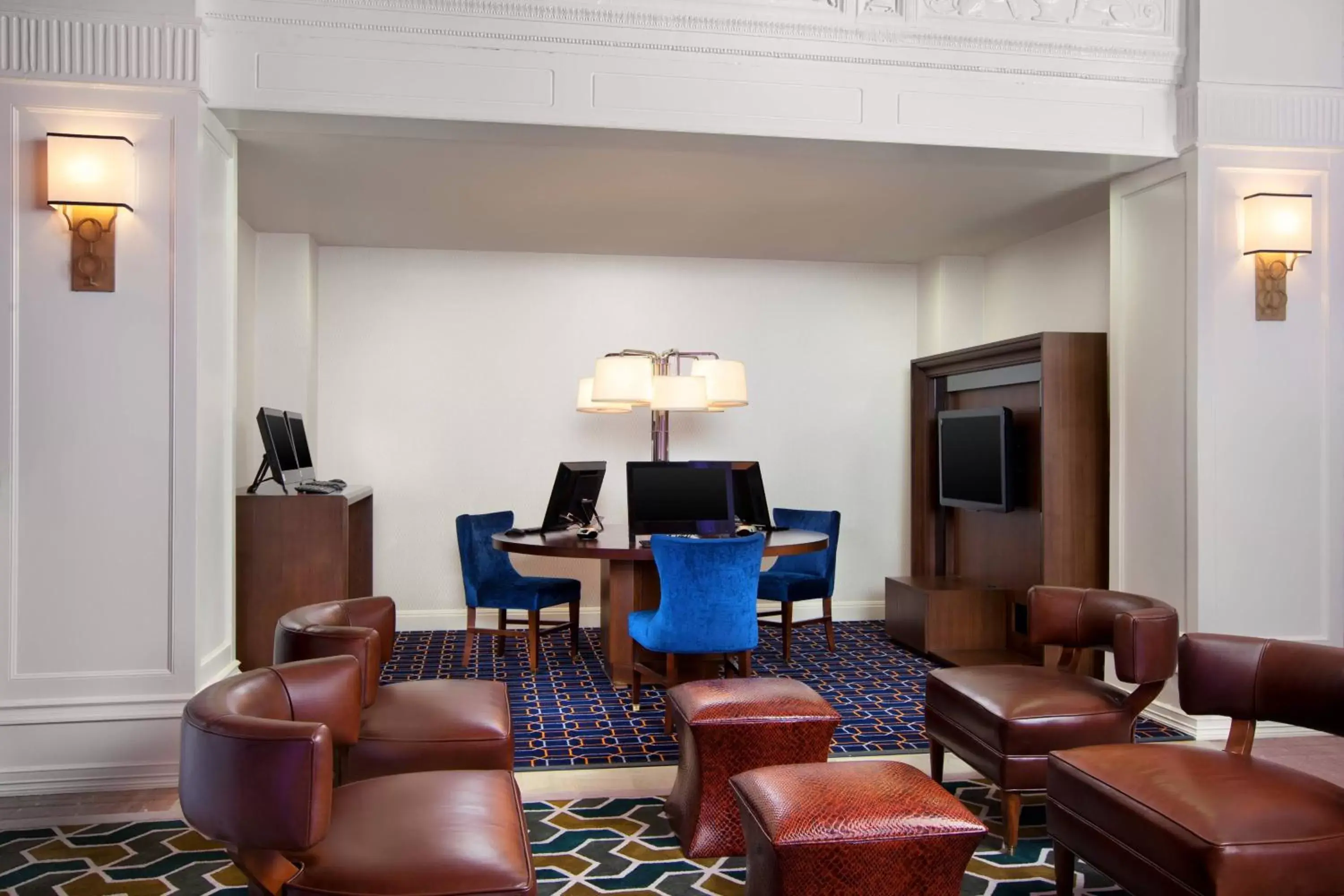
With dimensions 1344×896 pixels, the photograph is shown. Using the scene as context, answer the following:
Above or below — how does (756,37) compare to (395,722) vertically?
above

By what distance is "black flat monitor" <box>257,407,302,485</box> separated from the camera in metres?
4.72

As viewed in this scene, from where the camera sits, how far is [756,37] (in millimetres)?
4078

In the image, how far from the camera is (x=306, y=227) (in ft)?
19.5

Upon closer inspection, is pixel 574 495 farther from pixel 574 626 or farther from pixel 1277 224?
pixel 1277 224

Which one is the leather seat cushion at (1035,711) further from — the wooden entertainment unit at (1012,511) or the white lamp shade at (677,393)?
the white lamp shade at (677,393)

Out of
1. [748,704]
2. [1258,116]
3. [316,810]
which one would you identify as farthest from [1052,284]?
[316,810]

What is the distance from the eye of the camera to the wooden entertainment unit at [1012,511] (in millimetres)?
5012

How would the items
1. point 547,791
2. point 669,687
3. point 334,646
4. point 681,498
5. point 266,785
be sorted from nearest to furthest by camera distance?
point 266,785, point 334,646, point 547,791, point 669,687, point 681,498

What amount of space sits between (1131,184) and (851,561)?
337 cm

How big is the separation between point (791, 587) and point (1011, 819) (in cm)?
284

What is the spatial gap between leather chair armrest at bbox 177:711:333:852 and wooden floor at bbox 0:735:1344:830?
178 centimetres

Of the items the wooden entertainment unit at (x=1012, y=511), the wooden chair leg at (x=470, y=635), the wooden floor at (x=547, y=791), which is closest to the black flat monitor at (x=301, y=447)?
the wooden chair leg at (x=470, y=635)

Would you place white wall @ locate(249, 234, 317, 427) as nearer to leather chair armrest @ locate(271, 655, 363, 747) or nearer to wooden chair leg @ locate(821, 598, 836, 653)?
wooden chair leg @ locate(821, 598, 836, 653)

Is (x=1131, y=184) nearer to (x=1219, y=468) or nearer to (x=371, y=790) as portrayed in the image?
(x=1219, y=468)
